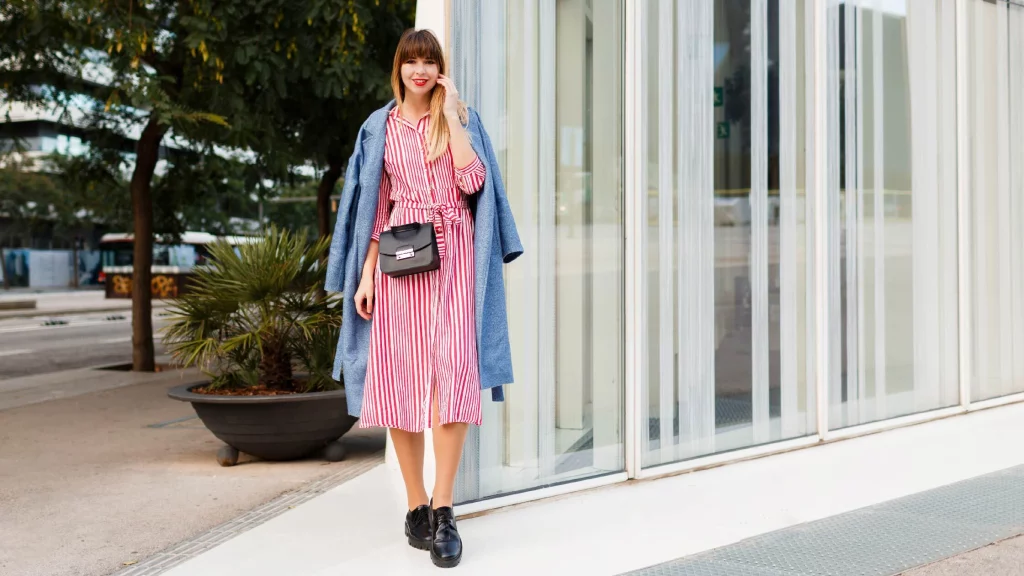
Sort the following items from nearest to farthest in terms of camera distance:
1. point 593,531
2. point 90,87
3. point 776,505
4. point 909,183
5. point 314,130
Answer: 1. point 593,531
2. point 776,505
3. point 909,183
4. point 90,87
5. point 314,130

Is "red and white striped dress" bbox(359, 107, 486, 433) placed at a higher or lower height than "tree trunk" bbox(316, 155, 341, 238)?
lower

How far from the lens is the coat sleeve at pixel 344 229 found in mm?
3504

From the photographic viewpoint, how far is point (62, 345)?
1533 cm

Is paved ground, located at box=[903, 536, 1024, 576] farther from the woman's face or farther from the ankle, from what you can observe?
the woman's face

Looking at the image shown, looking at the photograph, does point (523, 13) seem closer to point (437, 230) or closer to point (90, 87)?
point (437, 230)

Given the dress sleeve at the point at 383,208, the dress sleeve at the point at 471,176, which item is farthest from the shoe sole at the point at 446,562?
the dress sleeve at the point at 471,176

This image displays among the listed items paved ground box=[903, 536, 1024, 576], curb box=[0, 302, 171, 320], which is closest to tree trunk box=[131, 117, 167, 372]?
paved ground box=[903, 536, 1024, 576]

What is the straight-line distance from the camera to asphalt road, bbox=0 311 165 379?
1232cm

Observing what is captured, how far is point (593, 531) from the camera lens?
3.72 metres

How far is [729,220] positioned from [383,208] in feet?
7.02

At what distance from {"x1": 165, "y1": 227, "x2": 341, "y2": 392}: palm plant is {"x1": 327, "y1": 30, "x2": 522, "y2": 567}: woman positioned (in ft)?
5.87

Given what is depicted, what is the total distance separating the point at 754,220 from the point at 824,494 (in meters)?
1.51

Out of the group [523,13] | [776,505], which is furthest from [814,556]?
[523,13]

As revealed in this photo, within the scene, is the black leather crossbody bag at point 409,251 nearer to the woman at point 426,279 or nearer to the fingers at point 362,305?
the woman at point 426,279
